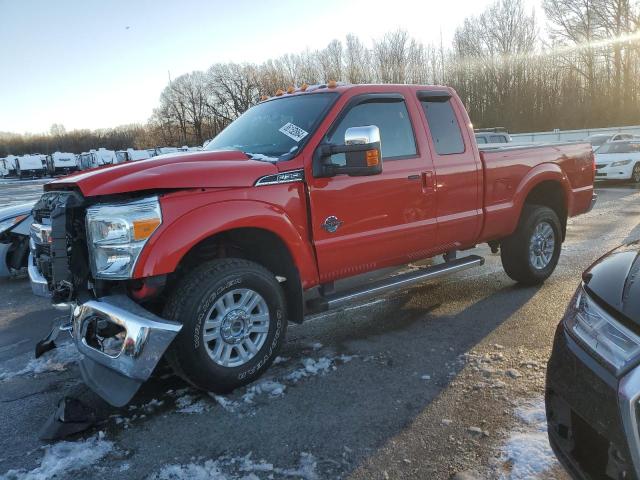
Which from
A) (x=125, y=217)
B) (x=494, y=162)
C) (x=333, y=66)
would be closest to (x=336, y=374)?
(x=125, y=217)

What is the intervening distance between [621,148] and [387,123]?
16545mm

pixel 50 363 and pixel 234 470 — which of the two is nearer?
pixel 234 470

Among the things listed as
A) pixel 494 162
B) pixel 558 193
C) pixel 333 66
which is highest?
pixel 333 66

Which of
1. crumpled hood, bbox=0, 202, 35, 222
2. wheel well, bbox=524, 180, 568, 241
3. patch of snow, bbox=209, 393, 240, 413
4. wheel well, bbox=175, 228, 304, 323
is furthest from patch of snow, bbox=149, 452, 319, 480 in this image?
crumpled hood, bbox=0, 202, 35, 222

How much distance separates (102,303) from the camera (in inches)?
126

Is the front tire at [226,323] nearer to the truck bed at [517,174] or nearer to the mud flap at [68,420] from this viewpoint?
the mud flap at [68,420]

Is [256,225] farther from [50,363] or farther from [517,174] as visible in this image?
[517,174]

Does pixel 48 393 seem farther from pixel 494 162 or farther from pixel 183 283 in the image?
pixel 494 162

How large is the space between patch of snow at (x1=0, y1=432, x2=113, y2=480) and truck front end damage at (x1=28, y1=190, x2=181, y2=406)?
0.26 m

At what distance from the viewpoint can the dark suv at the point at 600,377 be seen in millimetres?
1763

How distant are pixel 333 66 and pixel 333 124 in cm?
5529

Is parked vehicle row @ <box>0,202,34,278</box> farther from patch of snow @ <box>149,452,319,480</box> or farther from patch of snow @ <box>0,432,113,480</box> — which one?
patch of snow @ <box>149,452,319,480</box>

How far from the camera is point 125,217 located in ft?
10.1

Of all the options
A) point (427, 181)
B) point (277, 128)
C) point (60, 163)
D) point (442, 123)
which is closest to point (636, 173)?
point (442, 123)
